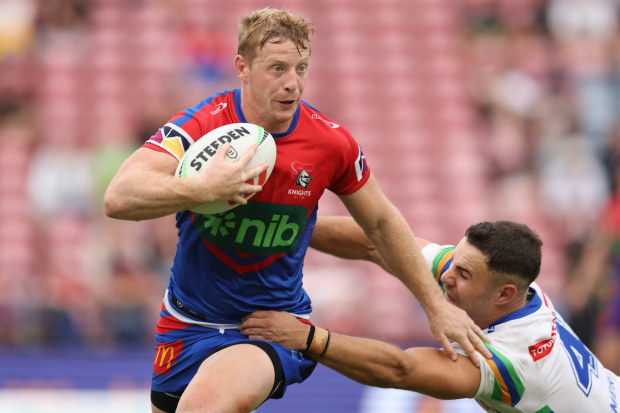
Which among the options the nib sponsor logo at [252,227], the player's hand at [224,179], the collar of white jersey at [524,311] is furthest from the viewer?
the collar of white jersey at [524,311]

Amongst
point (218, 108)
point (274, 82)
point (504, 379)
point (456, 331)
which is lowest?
point (504, 379)

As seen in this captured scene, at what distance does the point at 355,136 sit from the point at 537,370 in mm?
8517

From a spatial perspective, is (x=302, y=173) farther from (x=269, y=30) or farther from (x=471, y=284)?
(x=471, y=284)

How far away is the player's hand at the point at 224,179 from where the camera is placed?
4.19 metres

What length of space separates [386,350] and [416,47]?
10.4m

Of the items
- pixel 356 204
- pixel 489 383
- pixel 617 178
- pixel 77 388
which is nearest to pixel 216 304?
pixel 356 204

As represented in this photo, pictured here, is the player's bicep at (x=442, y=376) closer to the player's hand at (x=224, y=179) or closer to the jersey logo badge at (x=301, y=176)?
the jersey logo badge at (x=301, y=176)

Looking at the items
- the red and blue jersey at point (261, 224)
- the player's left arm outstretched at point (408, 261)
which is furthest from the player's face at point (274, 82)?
the player's left arm outstretched at point (408, 261)

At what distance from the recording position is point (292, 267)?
16.7 ft

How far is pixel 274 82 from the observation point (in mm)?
4691

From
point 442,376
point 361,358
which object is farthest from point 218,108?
point 442,376

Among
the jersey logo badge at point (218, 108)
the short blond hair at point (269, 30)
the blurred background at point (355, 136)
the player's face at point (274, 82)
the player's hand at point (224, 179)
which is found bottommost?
the blurred background at point (355, 136)

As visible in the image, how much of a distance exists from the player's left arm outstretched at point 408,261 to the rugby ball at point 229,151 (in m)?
0.84

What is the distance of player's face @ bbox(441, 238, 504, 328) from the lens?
526 cm
